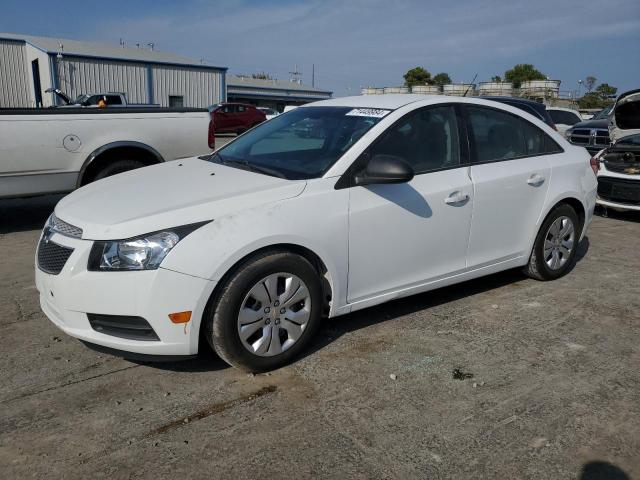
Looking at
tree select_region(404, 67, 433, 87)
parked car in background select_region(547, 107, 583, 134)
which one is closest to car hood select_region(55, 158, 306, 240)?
parked car in background select_region(547, 107, 583, 134)

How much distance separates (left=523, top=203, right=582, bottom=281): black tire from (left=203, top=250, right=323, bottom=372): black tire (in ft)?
7.94

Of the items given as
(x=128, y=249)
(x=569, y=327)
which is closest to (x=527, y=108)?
(x=569, y=327)

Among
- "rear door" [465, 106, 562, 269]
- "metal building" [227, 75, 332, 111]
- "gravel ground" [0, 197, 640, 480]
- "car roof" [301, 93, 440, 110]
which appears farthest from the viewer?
"metal building" [227, 75, 332, 111]

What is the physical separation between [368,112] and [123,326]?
2207 mm

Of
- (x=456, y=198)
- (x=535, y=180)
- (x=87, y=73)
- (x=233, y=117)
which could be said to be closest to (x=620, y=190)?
(x=535, y=180)

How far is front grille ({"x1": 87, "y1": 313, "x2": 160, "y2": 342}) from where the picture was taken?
9.92ft

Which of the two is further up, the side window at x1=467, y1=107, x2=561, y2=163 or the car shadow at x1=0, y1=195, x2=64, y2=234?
the side window at x1=467, y1=107, x2=561, y2=163

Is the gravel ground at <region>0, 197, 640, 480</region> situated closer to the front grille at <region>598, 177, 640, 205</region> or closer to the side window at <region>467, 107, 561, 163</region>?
the side window at <region>467, 107, 561, 163</region>

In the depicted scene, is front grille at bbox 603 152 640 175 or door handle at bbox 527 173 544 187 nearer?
door handle at bbox 527 173 544 187

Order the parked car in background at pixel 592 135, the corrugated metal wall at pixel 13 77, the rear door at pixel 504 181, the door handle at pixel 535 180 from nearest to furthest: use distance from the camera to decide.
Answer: the rear door at pixel 504 181, the door handle at pixel 535 180, the parked car in background at pixel 592 135, the corrugated metal wall at pixel 13 77

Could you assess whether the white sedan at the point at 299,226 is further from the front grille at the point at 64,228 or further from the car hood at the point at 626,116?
the car hood at the point at 626,116

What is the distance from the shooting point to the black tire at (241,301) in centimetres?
309

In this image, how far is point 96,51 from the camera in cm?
3341

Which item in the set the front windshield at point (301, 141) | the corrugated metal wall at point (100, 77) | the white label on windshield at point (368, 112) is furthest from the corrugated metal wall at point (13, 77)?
the white label on windshield at point (368, 112)
